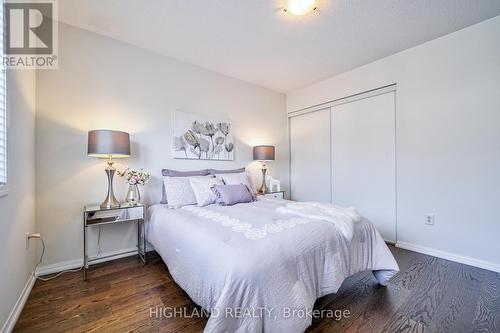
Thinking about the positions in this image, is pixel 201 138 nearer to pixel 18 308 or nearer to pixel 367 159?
pixel 18 308

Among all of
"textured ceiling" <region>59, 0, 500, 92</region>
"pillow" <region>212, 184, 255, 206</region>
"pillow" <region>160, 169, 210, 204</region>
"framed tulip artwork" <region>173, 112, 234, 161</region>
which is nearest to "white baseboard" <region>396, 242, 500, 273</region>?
"pillow" <region>212, 184, 255, 206</region>

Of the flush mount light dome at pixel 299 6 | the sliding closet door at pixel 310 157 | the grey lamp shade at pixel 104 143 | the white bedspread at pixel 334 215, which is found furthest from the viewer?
the sliding closet door at pixel 310 157

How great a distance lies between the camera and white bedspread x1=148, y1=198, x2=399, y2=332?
3.53 ft

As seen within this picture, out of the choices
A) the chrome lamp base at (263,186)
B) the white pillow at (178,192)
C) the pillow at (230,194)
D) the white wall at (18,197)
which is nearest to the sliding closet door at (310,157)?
the chrome lamp base at (263,186)

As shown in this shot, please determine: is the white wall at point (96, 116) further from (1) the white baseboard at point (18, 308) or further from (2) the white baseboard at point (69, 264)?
(1) the white baseboard at point (18, 308)

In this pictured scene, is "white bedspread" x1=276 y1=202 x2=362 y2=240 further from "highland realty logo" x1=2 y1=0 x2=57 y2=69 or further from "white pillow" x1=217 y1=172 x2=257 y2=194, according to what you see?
"highland realty logo" x1=2 y1=0 x2=57 y2=69

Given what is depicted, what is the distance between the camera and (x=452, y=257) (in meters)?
2.39

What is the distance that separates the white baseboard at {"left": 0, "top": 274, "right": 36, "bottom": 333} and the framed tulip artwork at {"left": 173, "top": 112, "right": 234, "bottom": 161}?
5.87 ft

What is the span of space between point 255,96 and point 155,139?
1960 mm

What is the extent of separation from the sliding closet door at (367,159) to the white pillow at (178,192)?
2.43 m

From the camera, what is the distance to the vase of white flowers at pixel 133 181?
7.66 ft

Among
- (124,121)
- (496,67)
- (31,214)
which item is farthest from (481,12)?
(31,214)

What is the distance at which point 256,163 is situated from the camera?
3869 mm

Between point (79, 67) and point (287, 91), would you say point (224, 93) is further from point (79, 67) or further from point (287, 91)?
point (79, 67)
